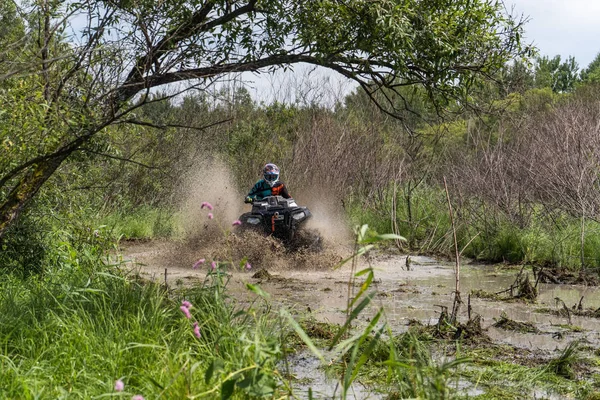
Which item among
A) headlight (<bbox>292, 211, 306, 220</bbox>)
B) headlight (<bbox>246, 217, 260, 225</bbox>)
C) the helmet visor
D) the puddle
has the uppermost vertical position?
the helmet visor

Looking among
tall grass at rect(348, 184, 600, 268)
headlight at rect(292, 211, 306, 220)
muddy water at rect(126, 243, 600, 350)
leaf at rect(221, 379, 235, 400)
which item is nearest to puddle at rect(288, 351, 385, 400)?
muddy water at rect(126, 243, 600, 350)

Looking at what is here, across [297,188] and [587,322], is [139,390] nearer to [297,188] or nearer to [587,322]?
[587,322]

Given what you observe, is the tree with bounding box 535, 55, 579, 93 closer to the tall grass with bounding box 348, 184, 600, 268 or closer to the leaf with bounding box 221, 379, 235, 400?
the tall grass with bounding box 348, 184, 600, 268

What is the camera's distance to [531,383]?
5.57m

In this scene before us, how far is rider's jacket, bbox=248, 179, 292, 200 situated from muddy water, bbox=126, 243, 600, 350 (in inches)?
71.8

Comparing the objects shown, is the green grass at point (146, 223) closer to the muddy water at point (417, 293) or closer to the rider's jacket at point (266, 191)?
the muddy water at point (417, 293)

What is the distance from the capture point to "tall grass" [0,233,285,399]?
13.2 ft

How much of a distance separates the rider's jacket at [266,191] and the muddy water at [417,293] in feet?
5.98

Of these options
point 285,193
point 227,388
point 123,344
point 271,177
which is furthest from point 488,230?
point 227,388

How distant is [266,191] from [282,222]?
3.26 ft

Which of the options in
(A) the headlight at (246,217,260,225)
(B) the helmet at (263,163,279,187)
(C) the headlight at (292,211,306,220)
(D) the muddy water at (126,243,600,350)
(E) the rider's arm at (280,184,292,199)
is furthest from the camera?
(E) the rider's arm at (280,184,292,199)

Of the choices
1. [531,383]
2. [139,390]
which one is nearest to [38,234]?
[139,390]

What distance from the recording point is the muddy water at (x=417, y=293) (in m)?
7.71

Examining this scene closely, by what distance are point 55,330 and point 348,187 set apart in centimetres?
1364
